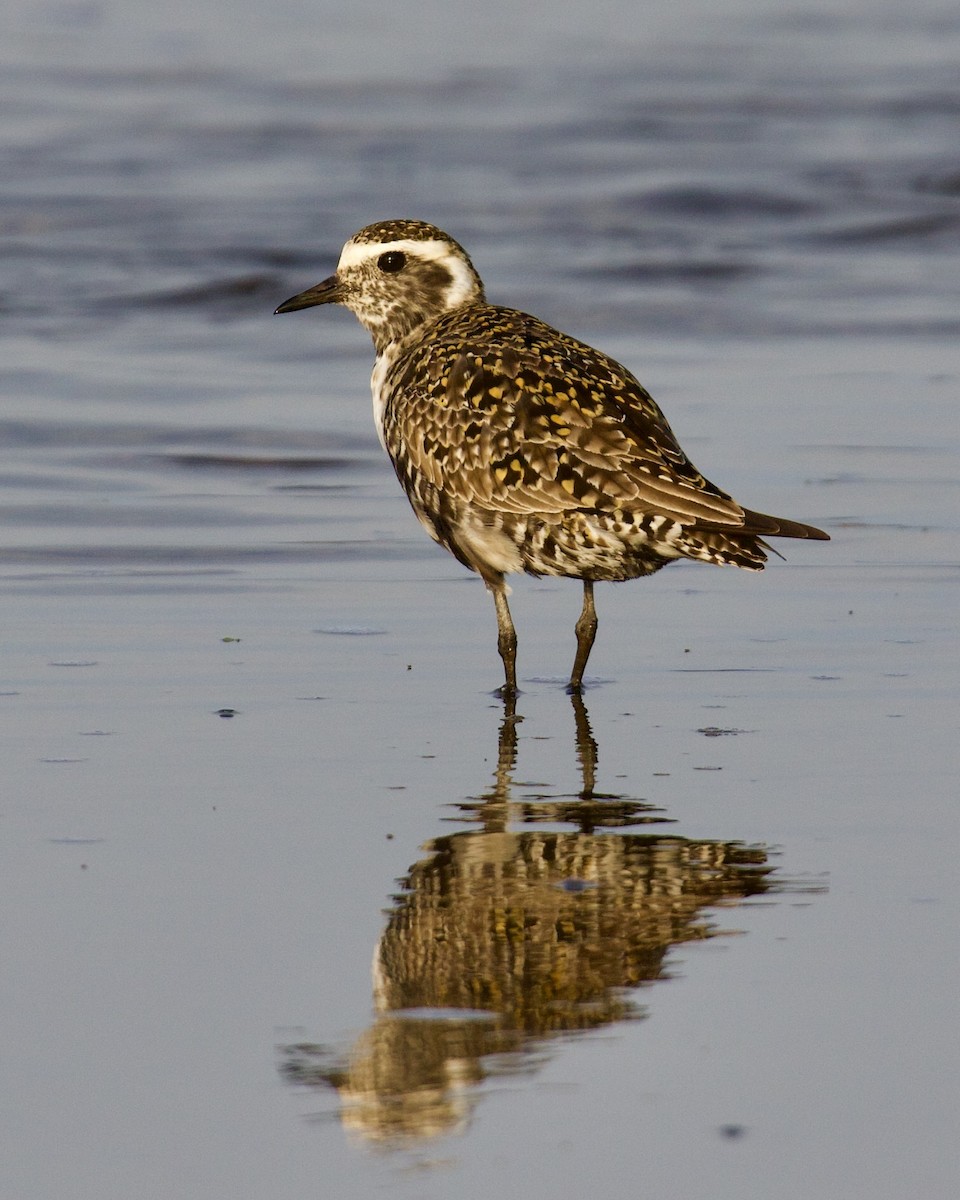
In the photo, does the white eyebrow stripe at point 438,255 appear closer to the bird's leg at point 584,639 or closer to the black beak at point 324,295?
the black beak at point 324,295

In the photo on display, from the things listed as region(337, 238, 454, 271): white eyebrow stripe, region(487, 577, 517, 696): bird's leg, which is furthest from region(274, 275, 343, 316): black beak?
region(487, 577, 517, 696): bird's leg

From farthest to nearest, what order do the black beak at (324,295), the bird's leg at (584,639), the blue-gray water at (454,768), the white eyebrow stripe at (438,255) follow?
the black beak at (324,295) < the white eyebrow stripe at (438,255) < the bird's leg at (584,639) < the blue-gray water at (454,768)

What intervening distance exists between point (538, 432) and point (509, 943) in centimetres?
253

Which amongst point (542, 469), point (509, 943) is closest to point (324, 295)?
point (542, 469)

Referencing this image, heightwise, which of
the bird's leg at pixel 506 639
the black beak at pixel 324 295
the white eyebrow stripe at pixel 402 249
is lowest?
the bird's leg at pixel 506 639

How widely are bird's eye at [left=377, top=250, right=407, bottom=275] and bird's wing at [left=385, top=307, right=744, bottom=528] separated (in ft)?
2.68

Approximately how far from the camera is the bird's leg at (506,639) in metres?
6.93

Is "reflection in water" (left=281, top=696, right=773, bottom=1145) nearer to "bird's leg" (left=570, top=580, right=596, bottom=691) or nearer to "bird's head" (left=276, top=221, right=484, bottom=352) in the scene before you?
"bird's leg" (left=570, top=580, right=596, bottom=691)

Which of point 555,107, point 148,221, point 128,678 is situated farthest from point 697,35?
point 128,678

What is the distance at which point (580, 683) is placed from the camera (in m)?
6.93

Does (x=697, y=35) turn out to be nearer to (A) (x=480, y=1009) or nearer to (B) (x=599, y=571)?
(B) (x=599, y=571)

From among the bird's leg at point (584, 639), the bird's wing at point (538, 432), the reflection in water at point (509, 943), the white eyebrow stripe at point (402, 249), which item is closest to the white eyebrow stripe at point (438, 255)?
the white eyebrow stripe at point (402, 249)

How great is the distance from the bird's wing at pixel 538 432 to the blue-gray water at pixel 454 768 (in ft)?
2.08

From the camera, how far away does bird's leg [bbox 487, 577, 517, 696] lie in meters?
6.93
